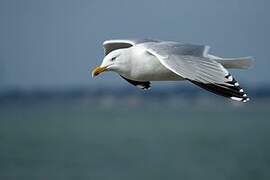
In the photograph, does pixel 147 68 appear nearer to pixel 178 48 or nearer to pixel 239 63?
pixel 178 48

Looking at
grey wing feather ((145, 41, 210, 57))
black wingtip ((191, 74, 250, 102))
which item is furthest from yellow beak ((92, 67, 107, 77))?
black wingtip ((191, 74, 250, 102))

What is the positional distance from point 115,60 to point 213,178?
15.6m

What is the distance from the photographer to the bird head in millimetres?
6734

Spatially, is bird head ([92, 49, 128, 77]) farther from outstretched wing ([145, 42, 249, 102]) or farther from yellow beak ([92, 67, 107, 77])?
outstretched wing ([145, 42, 249, 102])

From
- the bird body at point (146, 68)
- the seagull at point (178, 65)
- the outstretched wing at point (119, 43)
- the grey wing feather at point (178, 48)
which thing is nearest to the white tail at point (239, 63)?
the seagull at point (178, 65)

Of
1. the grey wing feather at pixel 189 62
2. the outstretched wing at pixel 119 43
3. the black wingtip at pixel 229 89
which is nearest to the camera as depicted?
the black wingtip at pixel 229 89

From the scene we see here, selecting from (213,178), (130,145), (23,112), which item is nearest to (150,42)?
(213,178)

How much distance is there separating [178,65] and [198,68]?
0.46ft

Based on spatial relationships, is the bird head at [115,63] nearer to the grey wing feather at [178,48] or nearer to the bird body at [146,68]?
the bird body at [146,68]

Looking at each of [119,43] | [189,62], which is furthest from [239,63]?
[119,43]

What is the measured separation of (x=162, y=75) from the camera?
6.55 metres

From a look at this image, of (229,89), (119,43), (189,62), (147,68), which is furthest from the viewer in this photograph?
(119,43)

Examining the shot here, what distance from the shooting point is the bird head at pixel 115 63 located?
22.1 feet

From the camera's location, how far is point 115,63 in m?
6.78
